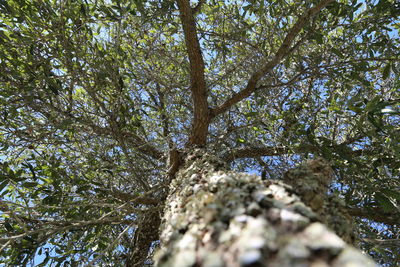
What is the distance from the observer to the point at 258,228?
0.83 meters

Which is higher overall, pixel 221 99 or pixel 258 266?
pixel 221 99

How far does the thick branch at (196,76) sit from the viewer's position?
9.86 ft

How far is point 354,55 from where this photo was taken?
12.1ft

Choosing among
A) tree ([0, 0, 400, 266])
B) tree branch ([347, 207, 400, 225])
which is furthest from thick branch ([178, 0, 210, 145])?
tree branch ([347, 207, 400, 225])

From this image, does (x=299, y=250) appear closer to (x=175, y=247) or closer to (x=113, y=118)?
(x=175, y=247)

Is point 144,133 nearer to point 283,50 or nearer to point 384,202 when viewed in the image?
point 283,50

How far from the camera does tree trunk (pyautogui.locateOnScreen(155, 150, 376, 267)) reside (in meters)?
0.69

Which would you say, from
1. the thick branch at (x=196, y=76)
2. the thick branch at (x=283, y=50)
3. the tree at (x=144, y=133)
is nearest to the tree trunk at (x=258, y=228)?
the tree at (x=144, y=133)

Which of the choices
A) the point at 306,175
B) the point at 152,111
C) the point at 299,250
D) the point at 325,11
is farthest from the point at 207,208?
the point at 152,111

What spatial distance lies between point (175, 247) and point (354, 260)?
21.9 inches

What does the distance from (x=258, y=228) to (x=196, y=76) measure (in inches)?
98.1

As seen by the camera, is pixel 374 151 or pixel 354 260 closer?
pixel 354 260

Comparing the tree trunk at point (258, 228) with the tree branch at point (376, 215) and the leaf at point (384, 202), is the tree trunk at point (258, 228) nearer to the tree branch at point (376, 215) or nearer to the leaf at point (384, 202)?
the leaf at point (384, 202)

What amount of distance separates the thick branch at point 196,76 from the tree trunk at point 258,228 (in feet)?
5.94
